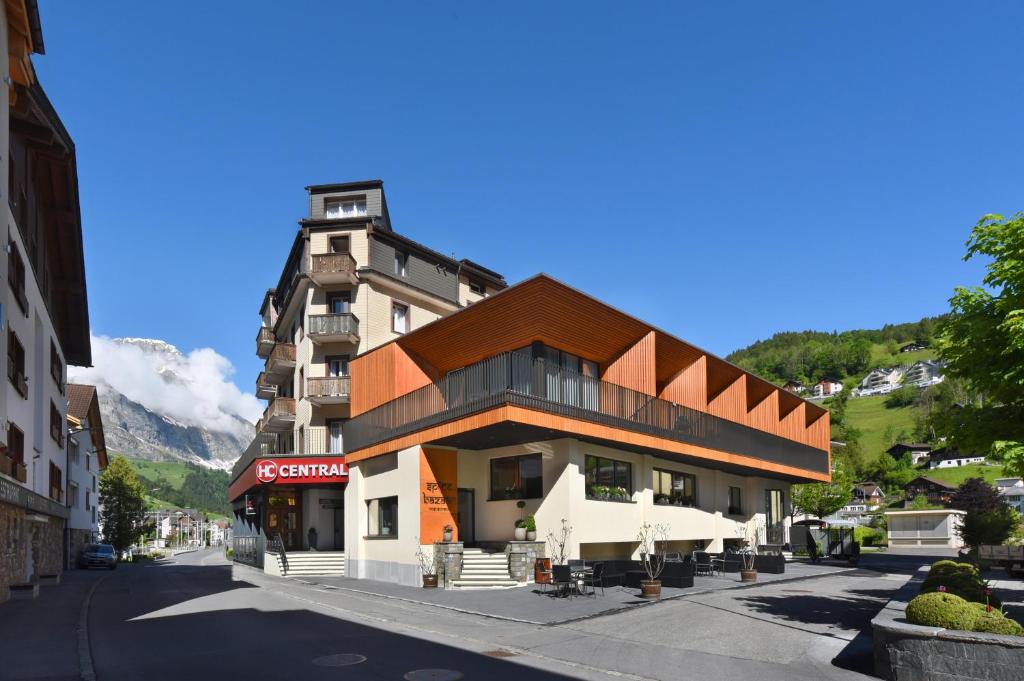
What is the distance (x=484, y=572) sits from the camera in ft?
77.4

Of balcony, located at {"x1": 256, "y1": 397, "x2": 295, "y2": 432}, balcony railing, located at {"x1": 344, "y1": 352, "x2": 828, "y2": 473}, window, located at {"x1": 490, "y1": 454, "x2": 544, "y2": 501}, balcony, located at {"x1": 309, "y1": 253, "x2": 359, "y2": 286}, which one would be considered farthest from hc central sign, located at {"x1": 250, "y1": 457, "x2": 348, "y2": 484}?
balcony, located at {"x1": 309, "y1": 253, "x2": 359, "y2": 286}

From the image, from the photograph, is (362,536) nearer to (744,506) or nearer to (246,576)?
(246,576)

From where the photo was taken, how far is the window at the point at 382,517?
89.6 feet

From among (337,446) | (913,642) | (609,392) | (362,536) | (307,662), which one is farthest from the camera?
(337,446)

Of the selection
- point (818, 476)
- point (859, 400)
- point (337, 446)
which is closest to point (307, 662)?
point (337, 446)

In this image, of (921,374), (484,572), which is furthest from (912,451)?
(484,572)

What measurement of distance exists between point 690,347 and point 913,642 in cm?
2071

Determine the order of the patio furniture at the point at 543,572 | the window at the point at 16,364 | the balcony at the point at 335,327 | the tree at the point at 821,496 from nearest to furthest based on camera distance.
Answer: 1. the patio furniture at the point at 543,572
2. the window at the point at 16,364
3. the balcony at the point at 335,327
4. the tree at the point at 821,496

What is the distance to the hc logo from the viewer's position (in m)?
33.0

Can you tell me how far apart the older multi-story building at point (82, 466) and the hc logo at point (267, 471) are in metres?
22.2

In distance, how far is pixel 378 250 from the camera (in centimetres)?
3825

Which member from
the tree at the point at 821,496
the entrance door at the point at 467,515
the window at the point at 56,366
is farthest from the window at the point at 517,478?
the tree at the point at 821,496

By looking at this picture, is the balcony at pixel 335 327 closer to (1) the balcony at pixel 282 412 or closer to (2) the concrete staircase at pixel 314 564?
(1) the balcony at pixel 282 412

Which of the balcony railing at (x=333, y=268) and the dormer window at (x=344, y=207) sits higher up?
the dormer window at (x=344, y=207)
